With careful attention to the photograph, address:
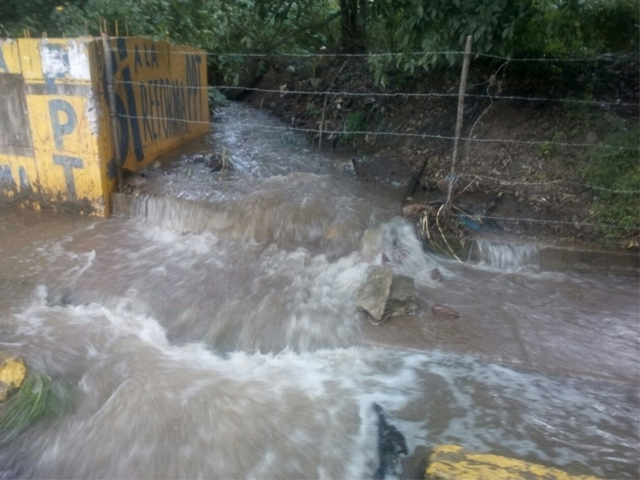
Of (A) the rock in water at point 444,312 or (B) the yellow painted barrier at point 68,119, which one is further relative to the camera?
(B) the yellow painted barrier at point 68,119

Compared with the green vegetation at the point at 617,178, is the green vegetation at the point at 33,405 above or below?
below

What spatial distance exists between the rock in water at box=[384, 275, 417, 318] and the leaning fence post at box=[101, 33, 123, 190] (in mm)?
3537

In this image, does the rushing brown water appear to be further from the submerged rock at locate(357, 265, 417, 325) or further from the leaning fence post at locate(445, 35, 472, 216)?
the leaning fence post at locate(445, 35, 472, 216)

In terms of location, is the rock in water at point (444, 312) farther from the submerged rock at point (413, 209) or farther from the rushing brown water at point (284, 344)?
the submerged rock at point (413, 209)

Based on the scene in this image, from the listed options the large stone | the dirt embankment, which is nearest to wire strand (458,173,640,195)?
the dirt embankment

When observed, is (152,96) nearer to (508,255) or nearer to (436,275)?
(436,275)

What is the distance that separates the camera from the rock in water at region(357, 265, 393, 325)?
4.26 m

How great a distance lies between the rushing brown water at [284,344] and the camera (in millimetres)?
3125

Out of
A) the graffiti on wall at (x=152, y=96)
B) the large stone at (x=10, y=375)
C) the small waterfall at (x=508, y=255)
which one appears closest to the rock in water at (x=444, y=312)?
the small waterfall at (x=508, y=255)

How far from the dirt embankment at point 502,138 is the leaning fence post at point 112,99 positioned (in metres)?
3.00

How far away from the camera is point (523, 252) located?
17.2ft

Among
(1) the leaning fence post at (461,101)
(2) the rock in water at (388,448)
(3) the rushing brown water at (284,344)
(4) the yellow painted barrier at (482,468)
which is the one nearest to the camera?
(4) the yellow painted barrier at (482,468)

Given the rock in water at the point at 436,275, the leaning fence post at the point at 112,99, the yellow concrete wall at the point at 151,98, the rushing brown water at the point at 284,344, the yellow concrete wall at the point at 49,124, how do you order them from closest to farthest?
the rushing brown water at the point at 284,344, the rock in water at the point at 436,275, the yellow concrete wall at the point at 49,124, the leaning fence post at the point at 112,99, the yellow concrete wall at the point at 151,98

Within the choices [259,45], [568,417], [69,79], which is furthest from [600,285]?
[259,45]
